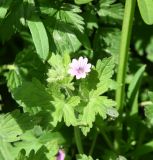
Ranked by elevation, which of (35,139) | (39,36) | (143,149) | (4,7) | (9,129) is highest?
(4,7)

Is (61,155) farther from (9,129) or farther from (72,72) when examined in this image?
(72,72)

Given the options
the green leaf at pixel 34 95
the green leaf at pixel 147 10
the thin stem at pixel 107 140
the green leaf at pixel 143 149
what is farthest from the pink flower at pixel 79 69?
the green leaf at pixel 143 149

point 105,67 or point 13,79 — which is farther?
point 13,79

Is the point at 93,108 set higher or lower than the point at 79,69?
lower

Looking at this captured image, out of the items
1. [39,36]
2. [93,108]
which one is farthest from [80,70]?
[39,36]

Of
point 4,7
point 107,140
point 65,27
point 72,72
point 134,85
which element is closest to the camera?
point 72,72

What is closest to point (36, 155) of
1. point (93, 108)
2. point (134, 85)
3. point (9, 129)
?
point (9, 129)

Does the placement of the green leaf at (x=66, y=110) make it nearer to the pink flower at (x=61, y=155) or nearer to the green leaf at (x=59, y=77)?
the green leaf at (x=59, y=77)

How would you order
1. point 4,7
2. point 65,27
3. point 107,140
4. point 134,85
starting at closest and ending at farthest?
point 4,7 < point 65,27 < point 107,140 < point 134,85
